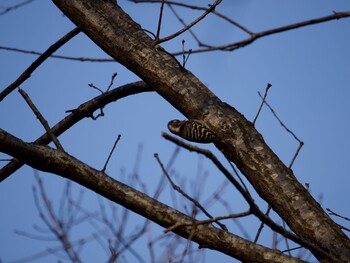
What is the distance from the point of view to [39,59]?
3.08m

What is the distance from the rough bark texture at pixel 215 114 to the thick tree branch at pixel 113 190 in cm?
37

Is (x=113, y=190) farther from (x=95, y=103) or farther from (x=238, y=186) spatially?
(x=95, y=103)

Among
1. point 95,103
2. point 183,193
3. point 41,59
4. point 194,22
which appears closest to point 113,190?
point 183,193

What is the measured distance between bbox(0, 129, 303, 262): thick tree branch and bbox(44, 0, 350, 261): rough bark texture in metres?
0.37

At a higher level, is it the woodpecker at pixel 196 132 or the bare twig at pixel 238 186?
the woodpecker at pixel 196 132

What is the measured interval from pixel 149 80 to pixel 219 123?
521 millimetres

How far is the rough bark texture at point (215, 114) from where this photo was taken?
2107mm

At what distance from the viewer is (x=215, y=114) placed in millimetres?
2428

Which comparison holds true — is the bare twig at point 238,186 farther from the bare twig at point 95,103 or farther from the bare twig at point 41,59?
the bare twig at point 41,59

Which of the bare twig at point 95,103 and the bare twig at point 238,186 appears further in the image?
the bare twig at point 95,103

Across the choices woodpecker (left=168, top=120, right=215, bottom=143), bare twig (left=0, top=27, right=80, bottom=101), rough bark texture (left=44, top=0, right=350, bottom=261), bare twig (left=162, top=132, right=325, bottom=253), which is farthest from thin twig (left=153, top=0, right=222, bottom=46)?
bare twig (left=0, top=27, right=80, bottom=101)

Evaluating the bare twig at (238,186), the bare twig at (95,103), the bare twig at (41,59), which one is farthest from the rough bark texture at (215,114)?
the bare twig at (238,186)

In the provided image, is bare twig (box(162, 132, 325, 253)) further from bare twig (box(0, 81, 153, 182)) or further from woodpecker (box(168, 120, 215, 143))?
bare twig (box(0, 81, 153, 182))

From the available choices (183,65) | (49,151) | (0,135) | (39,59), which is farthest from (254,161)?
(39,59)
